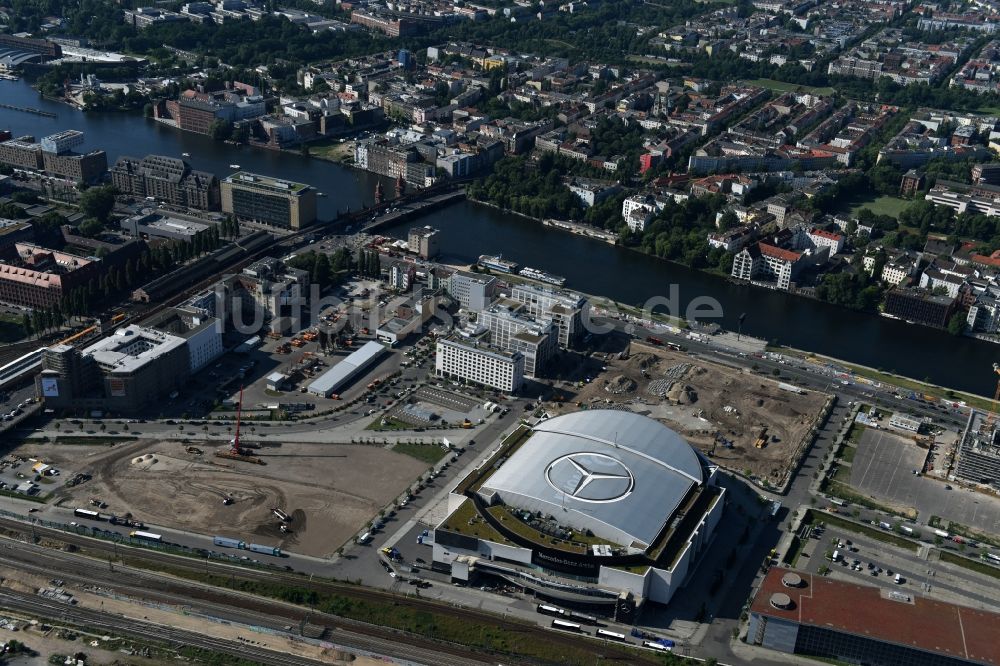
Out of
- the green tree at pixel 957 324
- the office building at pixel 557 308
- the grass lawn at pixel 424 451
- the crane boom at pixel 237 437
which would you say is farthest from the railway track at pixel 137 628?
the green tree at pixel 957 324

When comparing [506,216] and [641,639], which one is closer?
[641,639]

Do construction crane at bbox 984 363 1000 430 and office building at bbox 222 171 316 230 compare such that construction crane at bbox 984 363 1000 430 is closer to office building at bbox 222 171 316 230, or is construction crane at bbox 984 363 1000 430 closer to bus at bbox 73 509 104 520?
bus at bbox 73 509 104 520

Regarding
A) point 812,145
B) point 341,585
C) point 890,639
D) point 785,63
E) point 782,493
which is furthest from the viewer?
point 785,63

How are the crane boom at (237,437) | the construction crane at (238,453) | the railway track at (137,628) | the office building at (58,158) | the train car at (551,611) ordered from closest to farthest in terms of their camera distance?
the railway track at (137,628) → the train car at (551,611) → the construction crane at (238,453) → the crane boom at (237,437) → the office building at (58,158)

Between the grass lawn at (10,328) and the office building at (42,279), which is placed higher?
the office building at (42,279)

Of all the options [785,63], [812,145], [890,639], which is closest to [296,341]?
[890,639]

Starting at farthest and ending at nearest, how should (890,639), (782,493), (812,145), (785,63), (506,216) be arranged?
(785,63) → (812,145) → (506,216) → (782,493) → (890,639)

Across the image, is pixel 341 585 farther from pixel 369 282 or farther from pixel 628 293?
pixel 628 293

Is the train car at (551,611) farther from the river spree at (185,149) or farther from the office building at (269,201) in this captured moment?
the river spree at (185,149)
